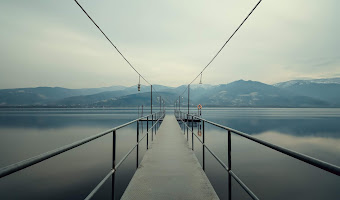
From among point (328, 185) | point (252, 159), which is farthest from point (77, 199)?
point (328, 185)

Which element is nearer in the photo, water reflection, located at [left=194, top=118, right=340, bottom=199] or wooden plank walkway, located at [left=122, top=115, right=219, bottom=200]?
wooden plank walkway, located at [left=122, top=115, right=219, bottom=200]

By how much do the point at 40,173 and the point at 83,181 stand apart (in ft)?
15.5

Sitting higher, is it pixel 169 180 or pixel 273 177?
pixel 169 180

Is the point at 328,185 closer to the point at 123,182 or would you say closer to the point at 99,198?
the point at 123,182

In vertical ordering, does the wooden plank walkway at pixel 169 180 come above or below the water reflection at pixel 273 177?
above

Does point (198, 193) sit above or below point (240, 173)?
above

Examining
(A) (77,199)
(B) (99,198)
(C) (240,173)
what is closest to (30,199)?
(A) (77,199)

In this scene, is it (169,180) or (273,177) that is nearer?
(169,180)

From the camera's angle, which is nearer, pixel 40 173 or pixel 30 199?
pixel 30 199

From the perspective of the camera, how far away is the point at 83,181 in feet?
45.4

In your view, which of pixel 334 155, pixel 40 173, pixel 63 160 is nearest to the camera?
pixel 40 173

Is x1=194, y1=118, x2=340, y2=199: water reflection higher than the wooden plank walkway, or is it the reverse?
A: the wooden plank walkway

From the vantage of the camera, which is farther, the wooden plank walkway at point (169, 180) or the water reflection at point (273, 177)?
the water reflection at point (273, 177)

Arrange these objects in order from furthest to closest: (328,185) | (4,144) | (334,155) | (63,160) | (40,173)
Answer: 1. (4,144)
2. (334,155)
3. (63,160)
4. (40,173)
5. (328,185)
